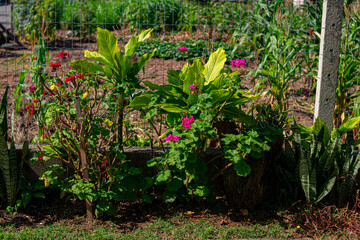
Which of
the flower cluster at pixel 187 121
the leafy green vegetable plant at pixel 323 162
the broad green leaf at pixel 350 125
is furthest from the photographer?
the broad green leaf at pixel 350 125

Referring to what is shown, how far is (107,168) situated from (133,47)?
1.09m

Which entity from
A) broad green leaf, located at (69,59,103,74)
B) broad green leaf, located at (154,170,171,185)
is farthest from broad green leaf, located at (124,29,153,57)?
broad green leaf, located at (154,170,171,185)

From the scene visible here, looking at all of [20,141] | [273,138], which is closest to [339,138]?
[273,138]

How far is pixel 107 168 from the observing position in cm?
370

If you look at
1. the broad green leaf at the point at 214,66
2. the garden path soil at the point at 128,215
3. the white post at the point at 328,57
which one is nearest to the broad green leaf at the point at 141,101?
the broad green leaf at the point at 214,66

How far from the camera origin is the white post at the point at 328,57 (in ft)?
13.4

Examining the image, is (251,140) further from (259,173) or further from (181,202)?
(181,202)

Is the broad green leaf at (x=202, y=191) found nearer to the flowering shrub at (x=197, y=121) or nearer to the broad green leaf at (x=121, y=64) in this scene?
the flowering shrub at (x=197, y=121)

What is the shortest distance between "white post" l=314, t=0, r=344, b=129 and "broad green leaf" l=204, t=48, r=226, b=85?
1052mm

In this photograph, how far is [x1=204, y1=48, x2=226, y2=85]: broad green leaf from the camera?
3.81 meters

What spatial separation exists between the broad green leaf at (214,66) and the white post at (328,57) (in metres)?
1.05

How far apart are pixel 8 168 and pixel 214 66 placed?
2.05 m

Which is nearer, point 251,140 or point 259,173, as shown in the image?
point 251,140

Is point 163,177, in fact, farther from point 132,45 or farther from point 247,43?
point 247,43
